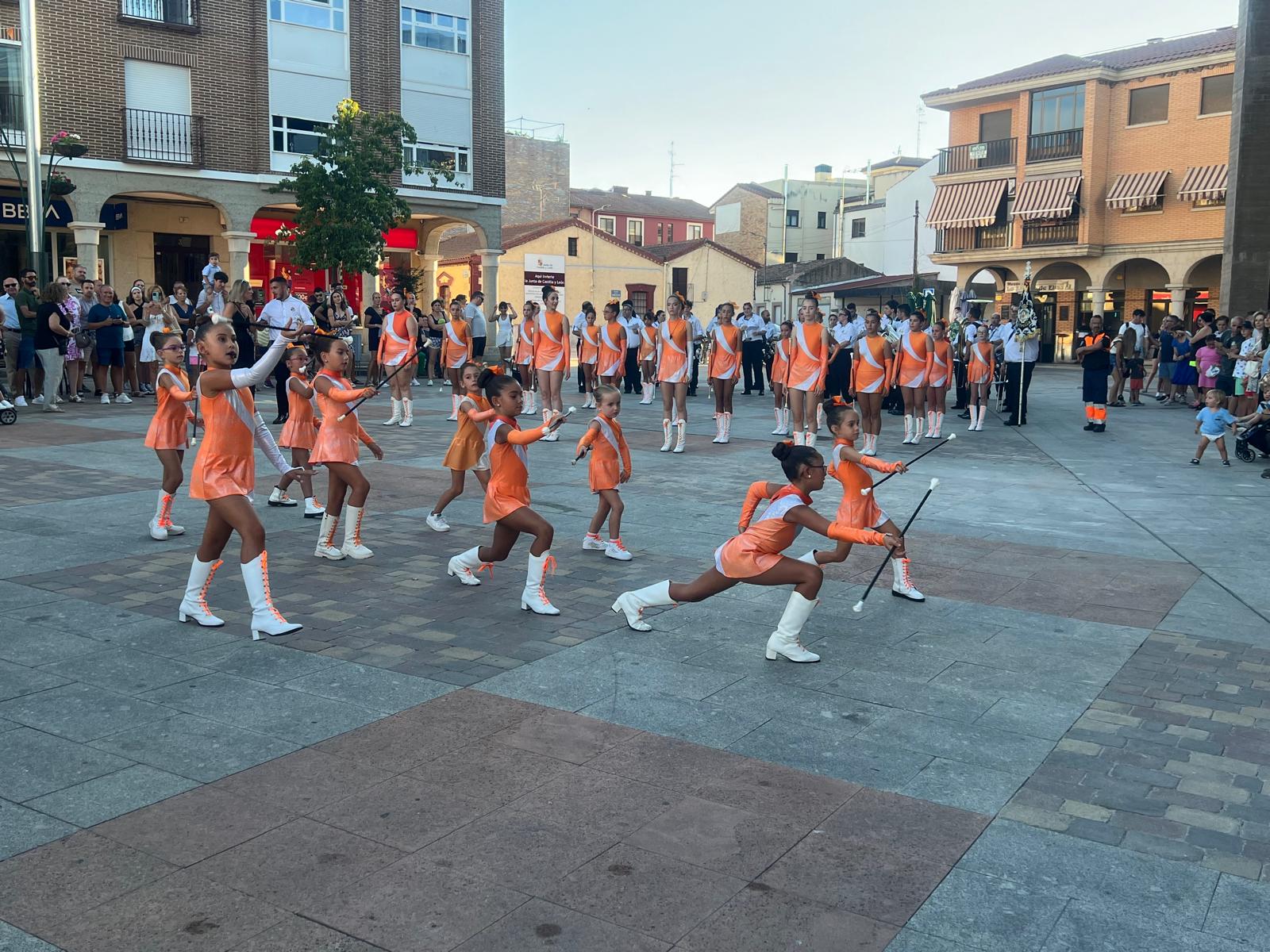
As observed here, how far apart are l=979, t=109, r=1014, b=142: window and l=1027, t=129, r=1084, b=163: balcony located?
4.30 ft

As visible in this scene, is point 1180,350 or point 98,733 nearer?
point 98,733

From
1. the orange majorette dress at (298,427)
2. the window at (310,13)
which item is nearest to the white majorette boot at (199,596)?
the orange majorette dress at (298,427)

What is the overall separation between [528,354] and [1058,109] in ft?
97.8

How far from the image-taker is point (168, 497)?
823cm

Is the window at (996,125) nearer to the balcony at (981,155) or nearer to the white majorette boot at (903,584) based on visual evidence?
the balcony at (981,155)

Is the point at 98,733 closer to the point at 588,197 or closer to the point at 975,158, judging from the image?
the point at 975,158

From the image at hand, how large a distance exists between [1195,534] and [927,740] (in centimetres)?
547

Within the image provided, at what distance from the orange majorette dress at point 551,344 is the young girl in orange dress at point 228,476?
31.6ft

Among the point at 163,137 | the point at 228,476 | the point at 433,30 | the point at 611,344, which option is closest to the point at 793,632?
the point at 228,476

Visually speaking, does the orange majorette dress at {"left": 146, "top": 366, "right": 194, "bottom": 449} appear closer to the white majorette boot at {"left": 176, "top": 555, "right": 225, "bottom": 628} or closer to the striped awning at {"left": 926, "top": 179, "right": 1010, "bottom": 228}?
the white majorette boot at {"left": 176, "top": 555, "right": 225, "bottom": 628}

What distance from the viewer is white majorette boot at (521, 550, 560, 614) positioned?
252 inches

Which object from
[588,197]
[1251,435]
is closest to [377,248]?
[1251,435]

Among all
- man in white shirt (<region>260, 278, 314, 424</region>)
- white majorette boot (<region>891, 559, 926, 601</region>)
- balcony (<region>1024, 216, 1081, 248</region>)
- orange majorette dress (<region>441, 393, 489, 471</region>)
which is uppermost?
balcony (<region>1024, 216, 1081, 248</region>)

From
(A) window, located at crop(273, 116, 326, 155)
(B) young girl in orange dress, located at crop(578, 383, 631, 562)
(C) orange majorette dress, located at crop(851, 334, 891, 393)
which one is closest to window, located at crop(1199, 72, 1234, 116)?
(A) window, located at crop(273, 116, 326, 155)
